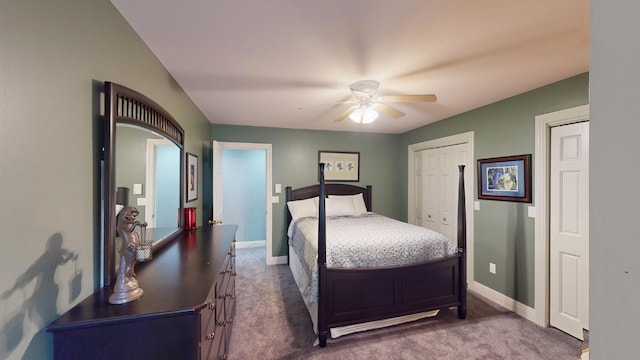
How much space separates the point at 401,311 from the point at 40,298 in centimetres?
240

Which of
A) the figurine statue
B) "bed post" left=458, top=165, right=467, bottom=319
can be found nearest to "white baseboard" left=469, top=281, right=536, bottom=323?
"bed post" left=458, top=165, right=467, bottom=319

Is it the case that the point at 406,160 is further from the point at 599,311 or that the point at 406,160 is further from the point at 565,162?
the point at 599,311

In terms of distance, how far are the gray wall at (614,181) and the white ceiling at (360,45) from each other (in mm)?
1133

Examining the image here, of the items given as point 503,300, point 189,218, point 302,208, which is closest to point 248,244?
point 302,208

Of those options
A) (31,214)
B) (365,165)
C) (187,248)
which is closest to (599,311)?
(31,214)

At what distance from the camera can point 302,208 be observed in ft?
13.3

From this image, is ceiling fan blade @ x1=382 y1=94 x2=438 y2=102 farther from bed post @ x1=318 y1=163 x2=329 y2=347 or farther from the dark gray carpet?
the dark gray carpet

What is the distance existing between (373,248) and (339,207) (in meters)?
1.73

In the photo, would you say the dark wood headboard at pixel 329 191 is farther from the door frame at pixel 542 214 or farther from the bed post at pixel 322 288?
the door frame at pixel 542 214

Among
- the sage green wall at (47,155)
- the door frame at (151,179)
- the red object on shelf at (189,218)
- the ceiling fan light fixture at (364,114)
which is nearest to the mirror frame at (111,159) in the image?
the sage green wall at (47,155)

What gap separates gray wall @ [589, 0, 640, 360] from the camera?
37cm

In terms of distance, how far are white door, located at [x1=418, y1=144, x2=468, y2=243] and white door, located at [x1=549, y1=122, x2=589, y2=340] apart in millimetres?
1096

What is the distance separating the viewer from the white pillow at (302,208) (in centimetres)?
399

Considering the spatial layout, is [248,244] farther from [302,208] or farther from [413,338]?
[413,338]
